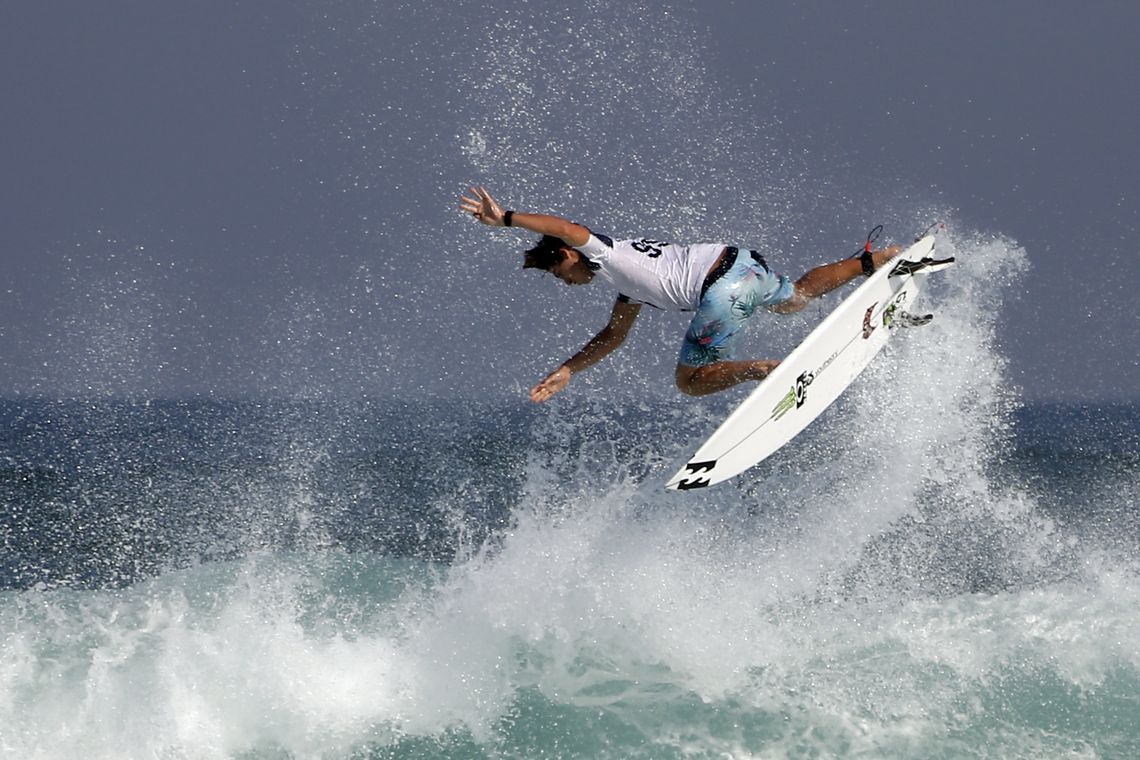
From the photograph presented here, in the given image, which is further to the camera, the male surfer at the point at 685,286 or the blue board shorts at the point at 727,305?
the blue board shorts at the point at 727,305

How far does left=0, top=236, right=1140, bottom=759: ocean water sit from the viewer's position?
6.02 metres

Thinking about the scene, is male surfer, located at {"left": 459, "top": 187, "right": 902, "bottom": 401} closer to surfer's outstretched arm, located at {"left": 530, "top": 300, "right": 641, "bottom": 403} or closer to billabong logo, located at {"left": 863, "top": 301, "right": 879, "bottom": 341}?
surfer's outstretched arm, located at {"left": 530, "top": 300, "right": 641, "bottom": 403}

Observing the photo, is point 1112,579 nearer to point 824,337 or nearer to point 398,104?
point 824,337

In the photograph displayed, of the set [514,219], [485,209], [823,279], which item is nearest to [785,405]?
[823,279]

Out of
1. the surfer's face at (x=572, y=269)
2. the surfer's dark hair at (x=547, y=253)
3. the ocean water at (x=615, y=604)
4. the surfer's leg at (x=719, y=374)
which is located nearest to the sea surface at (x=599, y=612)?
the ocean water at (x=615, y=604)

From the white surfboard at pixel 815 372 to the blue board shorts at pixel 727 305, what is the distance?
0.32 m

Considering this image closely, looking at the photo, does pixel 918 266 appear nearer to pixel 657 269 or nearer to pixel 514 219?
pixel 657 269

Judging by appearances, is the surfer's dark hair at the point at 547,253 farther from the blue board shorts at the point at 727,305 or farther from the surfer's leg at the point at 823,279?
the surfer's leg at the point at 823,279

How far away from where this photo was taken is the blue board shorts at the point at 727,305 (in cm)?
630

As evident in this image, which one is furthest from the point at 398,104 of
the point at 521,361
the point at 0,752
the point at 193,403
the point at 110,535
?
the point at 0,752

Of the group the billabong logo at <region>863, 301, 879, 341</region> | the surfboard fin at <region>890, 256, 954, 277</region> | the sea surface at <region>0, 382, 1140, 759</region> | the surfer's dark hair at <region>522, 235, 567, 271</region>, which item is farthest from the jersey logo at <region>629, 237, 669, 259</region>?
the sea surface at <region>0, 382, 1140, 759</region>

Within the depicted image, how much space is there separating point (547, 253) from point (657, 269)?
592 millimetres

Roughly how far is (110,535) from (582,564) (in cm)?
447

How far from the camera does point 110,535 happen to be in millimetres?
9742
